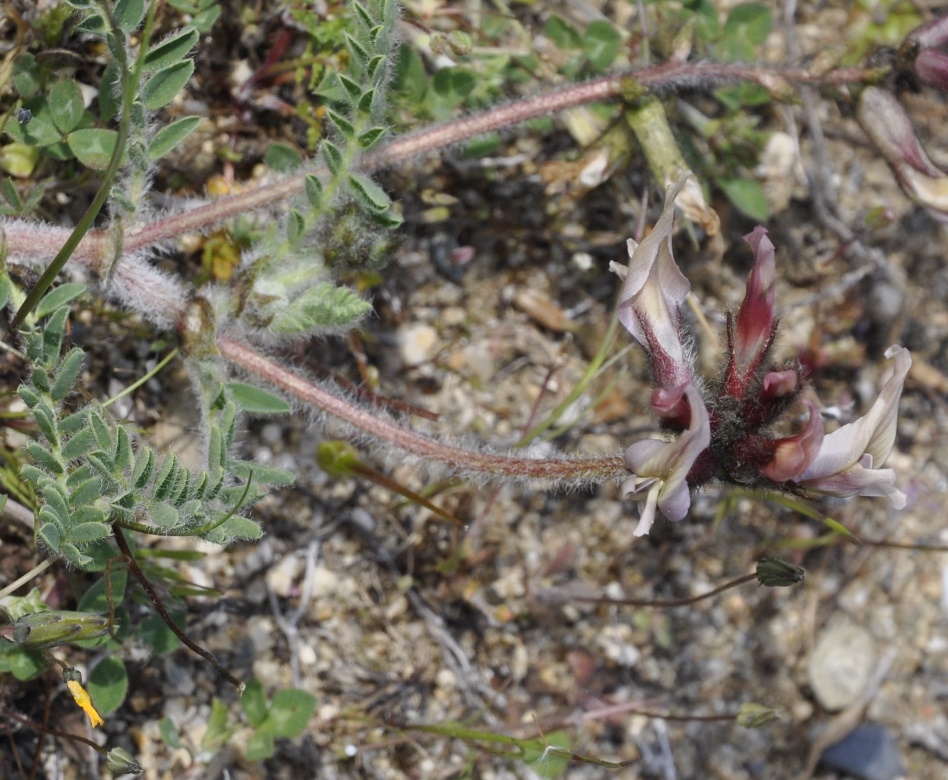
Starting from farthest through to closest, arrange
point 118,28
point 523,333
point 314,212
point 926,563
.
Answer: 1. point 926,563
2. point 523,333
3. point 314,212
4. point 118,28

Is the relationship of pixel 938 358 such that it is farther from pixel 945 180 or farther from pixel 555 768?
pixel 555 768

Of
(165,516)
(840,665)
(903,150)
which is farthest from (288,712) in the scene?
(903,150)

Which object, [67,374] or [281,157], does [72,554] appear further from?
[281,157]

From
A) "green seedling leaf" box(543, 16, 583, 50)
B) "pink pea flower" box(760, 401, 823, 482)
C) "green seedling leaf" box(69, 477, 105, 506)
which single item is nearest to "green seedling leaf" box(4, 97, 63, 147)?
"green seedling leaf" box(69, 477, 105, 506)

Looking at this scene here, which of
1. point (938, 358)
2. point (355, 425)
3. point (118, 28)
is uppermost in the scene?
point (118, 28)

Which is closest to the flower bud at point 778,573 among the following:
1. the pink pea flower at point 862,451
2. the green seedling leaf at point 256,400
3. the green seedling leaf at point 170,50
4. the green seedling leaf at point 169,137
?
the pink pea flower at point 862,451

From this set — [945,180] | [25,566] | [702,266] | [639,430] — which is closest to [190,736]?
[25,566]

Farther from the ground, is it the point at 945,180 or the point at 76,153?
the point at 76,153

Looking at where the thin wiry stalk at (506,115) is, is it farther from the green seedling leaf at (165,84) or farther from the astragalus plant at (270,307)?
the green seedling leaf at (165,84)
